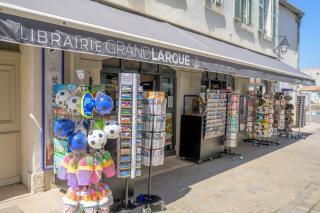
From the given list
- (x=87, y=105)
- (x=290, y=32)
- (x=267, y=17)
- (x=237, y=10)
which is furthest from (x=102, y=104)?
(x=290, y=32)

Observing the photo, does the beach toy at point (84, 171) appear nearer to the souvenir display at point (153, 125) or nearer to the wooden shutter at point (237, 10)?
the souvenir display at point (153, 125)

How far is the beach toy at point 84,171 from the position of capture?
3943 mm

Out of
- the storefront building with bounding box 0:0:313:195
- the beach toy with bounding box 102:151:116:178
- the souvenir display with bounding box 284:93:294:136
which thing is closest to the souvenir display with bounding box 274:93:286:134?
the souvenir display with bounding box 284:93:294:136

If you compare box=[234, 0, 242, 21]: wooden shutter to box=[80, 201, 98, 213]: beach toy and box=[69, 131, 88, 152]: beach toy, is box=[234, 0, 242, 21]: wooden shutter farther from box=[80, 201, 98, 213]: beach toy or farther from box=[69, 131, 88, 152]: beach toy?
box=[80, 201, 98, 213]: beach toy

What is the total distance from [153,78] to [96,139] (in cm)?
434

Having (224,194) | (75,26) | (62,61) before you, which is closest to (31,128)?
(62,61)

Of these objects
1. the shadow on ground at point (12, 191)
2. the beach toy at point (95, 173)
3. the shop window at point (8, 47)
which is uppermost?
the shop window at point (8, 47)

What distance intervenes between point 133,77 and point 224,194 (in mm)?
2895

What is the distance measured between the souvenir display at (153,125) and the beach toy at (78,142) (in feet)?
3.65

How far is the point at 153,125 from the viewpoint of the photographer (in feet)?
15.7

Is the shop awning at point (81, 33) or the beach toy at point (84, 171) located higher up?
the shop awning at point (81, 33)

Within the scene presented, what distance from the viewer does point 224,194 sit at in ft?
18.7

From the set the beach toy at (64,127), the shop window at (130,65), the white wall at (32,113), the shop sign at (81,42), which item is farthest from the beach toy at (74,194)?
the shop window at (130,65)

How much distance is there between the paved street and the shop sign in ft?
7.80
